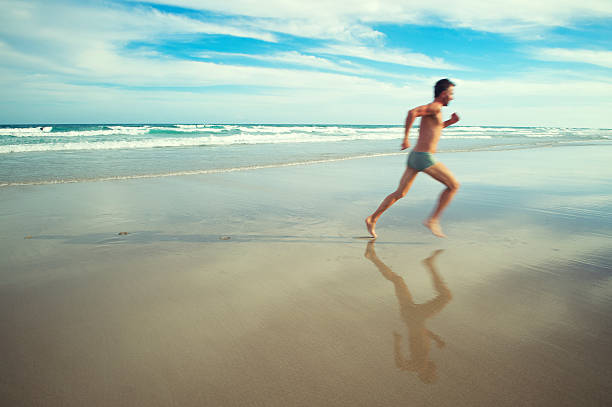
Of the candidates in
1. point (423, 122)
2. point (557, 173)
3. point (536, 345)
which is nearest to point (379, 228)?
point (423, 122)

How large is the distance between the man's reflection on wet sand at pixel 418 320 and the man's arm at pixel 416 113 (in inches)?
51.4

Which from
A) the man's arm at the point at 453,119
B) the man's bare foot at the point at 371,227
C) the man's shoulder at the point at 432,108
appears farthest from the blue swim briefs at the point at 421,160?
the man's bare foot at the point at 371,227

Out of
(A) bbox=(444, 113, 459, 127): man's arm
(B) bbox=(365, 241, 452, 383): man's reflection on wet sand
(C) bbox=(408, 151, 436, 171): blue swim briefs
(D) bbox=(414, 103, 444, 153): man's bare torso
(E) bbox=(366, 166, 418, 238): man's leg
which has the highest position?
(A) bbox=(444, 113, 459, 127): man's arm

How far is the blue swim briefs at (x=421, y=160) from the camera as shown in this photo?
406cm

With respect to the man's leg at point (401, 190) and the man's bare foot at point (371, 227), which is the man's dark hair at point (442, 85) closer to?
the man's leg at point (401, 190)

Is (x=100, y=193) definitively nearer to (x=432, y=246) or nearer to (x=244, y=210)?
(x=244, y=210)

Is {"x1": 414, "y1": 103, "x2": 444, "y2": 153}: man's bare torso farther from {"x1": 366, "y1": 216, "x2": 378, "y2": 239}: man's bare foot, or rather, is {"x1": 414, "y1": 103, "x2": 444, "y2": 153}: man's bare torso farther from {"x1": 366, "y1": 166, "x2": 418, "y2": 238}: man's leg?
{"x1": 366, "y1": 216, "x2": 378, "y2": 239}: man's bare foot

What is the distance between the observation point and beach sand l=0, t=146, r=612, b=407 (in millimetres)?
1877

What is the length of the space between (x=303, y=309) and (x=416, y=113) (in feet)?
7.99

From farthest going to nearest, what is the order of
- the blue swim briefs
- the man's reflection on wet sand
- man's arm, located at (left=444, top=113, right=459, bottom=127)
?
man's arm, located at (left=444, top=113, right=459, bottom=127)
the blue swim briefs
the man's reflection on wet sand

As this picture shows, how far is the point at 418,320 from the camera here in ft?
8.16

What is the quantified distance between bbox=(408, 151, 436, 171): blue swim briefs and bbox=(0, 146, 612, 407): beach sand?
897 millimetres

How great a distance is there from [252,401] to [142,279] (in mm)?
1859

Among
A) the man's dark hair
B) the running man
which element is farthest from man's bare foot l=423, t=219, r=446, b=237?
the man's dark hair
